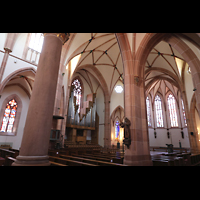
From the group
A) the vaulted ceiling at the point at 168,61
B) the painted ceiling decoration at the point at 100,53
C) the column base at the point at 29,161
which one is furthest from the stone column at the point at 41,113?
the vaulted ceiling at the point at 168,61

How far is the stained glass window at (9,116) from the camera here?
13.0 metres

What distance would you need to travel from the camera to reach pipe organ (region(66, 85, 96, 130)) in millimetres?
16672

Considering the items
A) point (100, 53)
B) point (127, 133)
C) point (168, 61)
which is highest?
point (100, 53)

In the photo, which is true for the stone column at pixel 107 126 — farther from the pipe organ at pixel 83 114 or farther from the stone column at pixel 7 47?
the stone column at pixel 7 47

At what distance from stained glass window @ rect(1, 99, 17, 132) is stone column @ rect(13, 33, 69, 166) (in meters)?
12.8

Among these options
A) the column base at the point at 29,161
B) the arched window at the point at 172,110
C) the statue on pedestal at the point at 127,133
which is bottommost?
the column base at the point at 29,161

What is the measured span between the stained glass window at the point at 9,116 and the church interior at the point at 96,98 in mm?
82

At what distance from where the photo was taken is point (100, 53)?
16188 mm

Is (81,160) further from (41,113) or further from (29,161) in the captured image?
(41,113)

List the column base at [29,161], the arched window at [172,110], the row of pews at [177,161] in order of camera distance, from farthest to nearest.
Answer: the arched window at [172,110], the row of pews at [177,161], the column base at [29,161]

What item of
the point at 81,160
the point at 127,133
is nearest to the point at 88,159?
the point at 81,160

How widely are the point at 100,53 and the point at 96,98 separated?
7.51 metres

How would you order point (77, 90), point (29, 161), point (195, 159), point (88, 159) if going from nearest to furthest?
point (29, 161) < point (88, 159) < point (195, 159) < point (77, 90)
